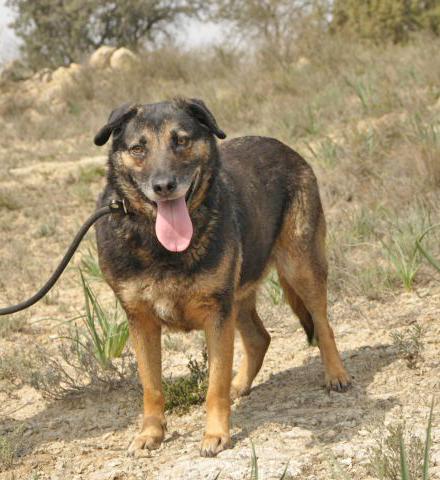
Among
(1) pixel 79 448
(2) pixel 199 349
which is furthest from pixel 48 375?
Result: (2) pixel 199 349

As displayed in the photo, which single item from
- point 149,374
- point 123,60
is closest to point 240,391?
point 149,374

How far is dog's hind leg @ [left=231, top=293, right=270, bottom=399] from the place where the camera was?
5012mm

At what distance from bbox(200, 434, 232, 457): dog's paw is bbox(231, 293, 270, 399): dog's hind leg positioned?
1056 mm

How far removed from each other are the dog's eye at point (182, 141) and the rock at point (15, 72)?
24.3 m

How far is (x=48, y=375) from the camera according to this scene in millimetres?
4988

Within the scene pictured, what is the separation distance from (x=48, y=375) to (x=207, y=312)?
60.3 inches

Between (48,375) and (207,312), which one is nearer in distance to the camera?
(207,312)

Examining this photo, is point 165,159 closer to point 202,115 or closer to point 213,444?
point 202,115

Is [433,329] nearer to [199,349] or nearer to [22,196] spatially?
[199,349]

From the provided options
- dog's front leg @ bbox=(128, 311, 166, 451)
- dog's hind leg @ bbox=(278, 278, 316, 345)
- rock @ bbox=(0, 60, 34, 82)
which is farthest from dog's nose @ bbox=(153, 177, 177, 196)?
rock @ bbox=(0, 60, 34, 82)

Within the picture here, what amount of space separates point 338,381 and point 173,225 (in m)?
1.68

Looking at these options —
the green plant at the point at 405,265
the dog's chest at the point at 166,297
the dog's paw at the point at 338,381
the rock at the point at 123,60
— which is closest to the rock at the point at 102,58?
the rock at the point at 123,60

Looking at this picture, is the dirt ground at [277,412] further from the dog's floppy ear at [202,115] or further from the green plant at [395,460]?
the dog's floppy ear at [202,115]

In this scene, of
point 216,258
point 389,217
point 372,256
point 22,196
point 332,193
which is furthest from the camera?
point 22,196
